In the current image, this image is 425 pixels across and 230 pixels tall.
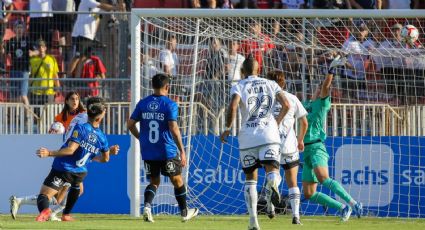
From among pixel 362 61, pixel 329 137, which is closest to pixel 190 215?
pixel 329 137

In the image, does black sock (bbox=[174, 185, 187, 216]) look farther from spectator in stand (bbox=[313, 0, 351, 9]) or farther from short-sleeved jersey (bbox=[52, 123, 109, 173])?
spectator in stand (bbox=[313, 0, 351, 9])

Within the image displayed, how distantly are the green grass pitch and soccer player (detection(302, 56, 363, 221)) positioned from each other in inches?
10.8

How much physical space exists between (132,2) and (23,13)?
3106mm

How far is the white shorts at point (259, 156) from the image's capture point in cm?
1234

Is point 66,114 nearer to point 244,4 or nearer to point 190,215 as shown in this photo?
point 190,215

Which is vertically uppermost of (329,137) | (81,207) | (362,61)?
(362,61)

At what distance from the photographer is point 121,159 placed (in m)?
17.8

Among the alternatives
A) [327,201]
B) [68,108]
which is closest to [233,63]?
[68,108]

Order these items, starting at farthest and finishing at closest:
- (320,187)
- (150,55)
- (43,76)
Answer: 1. (43,76)
2. (150,55)
3. (320,187)

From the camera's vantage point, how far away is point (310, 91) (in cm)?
1862

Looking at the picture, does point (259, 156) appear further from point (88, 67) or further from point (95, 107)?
point (88, 67)

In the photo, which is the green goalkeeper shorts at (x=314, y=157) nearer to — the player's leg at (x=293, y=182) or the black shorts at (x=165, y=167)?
the player's leg at (x=293, y=182)

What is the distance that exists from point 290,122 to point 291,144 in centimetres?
36

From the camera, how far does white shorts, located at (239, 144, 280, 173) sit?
12.3m
